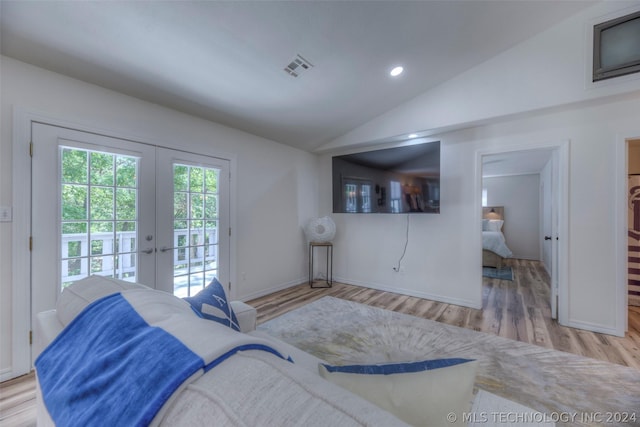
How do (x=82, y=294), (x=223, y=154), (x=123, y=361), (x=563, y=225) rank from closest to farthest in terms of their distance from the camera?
(x=123, y=361)
(x=82, y=294)
(x=563, y=225)
(x=223, y=154)

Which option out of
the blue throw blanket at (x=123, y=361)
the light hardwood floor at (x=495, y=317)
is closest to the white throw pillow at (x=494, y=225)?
the light hardwood floor at (x=495, y=317)

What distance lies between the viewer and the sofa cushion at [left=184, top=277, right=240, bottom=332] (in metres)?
1.13

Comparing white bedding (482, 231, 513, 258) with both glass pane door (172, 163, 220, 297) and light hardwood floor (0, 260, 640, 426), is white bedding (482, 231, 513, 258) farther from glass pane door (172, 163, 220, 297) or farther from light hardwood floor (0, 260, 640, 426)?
glass pane door (172, 163, 220, 297)

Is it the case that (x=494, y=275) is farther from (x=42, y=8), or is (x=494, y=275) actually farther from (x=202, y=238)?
(x=42, y=8)

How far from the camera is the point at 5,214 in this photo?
1.86 meters

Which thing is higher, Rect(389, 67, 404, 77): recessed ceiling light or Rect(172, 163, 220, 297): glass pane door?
Rect(389, 67, 404, 77): recessed ceiling light

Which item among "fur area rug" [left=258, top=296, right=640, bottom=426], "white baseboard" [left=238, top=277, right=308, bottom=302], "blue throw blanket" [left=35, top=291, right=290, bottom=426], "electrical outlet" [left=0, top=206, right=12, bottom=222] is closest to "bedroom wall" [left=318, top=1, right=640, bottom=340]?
"fur area rug" [left=258, top=296, right=640, bottom=426]

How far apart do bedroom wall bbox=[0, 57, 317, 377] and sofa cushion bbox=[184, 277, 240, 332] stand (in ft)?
5.99

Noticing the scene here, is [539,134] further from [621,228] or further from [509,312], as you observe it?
[509,312]

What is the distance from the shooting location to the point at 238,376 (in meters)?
0.49

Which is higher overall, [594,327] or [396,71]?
[396,71]

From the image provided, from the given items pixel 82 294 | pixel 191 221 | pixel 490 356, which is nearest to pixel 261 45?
pixel 191 221

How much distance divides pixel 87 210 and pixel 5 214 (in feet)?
1.48

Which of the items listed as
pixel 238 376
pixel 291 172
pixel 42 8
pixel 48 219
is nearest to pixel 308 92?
pixel 291 172
